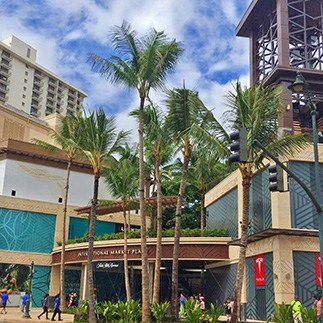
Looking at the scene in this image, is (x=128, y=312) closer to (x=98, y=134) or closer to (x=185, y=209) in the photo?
(x=98, y=134)

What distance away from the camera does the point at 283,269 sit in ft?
67.6

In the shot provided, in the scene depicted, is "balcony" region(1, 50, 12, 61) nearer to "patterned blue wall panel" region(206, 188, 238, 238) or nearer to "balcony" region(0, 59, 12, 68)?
"balcony" region(0, 59, 12, 68)

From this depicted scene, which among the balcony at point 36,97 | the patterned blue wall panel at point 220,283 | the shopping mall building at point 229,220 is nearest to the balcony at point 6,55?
the balcony at point 36,97

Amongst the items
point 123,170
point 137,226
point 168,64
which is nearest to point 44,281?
point 137,226

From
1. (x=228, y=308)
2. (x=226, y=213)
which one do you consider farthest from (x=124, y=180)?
(x=228, y=308)

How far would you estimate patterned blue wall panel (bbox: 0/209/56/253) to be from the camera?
38.0m

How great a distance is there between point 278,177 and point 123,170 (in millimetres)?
17677

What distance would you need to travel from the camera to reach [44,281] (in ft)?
128

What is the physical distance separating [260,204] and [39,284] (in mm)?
22085

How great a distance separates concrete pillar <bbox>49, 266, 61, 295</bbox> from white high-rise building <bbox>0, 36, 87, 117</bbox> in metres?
71.8

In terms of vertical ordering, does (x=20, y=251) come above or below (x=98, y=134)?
below

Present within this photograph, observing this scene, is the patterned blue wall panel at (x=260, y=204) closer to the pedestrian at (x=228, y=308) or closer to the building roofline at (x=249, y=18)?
the pedestrian at (x=228, y=308)

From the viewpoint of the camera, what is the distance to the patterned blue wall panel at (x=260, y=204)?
924 inches

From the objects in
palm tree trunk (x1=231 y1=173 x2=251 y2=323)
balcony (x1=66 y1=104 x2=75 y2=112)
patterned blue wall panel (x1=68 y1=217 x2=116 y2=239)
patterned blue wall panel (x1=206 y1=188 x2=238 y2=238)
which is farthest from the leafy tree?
balcony (x1=66 y1=104 x2=75 y2=112)
